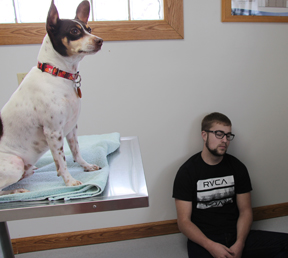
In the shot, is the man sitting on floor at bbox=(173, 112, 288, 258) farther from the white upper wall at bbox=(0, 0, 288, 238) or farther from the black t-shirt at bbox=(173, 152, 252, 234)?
the white upper wall at bbox=(0, 0, 288, 238)

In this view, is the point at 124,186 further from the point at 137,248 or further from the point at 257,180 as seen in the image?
the point at 257,180

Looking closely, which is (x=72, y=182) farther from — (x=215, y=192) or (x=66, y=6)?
(x=66, y=6)

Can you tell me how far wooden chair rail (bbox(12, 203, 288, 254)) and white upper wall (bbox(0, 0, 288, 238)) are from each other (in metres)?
0.04

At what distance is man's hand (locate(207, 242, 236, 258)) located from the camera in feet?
4.59

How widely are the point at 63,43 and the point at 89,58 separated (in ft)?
3.26

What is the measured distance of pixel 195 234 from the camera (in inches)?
59.5

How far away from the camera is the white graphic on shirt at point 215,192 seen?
1633 millimetres

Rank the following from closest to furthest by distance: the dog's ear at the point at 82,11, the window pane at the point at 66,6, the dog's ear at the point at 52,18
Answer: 1. the dog's ear at the point at 52,18
2. the dog's ear at the point at 82,11
3. the window pane at the point at 66,6

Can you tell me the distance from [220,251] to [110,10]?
158 cm

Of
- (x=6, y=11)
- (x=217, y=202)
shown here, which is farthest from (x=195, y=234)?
(x=6, y=11)

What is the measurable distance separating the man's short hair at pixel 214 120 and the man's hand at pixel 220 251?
0.69 metres

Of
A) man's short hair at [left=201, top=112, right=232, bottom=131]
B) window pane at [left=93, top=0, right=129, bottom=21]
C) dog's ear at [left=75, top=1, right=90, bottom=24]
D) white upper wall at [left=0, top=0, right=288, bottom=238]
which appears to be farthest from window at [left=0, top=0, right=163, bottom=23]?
dog's ear at [left=75, top=1, right=90, bottom=24]

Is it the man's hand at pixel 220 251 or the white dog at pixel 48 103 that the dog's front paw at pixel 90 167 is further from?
the man's hand at pixel 220 251

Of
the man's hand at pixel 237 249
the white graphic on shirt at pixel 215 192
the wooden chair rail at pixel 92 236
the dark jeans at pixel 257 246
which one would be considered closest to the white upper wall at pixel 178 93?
the wooden chair rail at pixel 92 236
